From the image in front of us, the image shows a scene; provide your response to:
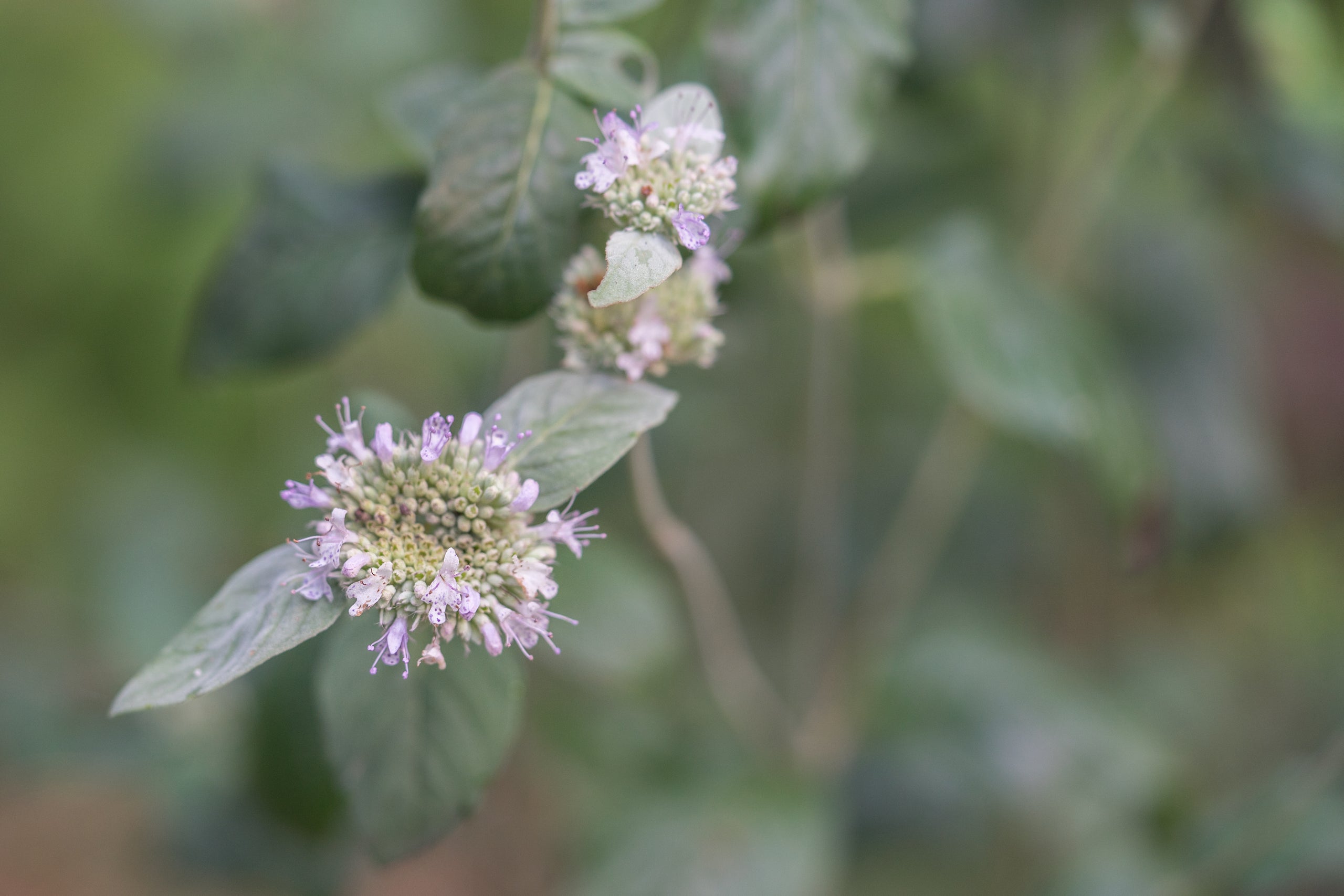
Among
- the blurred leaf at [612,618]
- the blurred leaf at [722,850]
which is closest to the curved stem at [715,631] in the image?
the blurred leaf at [612,618]

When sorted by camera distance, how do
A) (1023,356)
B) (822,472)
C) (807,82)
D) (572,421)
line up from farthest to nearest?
(822,472), (1023,356), (807,82), (572,421)

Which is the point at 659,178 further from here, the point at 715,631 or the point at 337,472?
the point at 715,631

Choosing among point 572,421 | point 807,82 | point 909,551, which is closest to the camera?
point 572,421

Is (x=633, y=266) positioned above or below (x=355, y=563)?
above

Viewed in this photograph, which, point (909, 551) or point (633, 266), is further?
point (909, 551)

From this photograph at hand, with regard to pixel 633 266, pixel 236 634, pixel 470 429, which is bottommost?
pixel 236 634

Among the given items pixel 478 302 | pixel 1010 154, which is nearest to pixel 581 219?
pixel 478 302

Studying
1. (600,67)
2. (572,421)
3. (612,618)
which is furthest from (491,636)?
(612,618)

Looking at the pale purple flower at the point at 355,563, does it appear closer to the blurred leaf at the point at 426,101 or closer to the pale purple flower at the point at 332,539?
the pale purple flower at the point at 332,539
